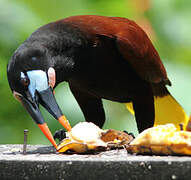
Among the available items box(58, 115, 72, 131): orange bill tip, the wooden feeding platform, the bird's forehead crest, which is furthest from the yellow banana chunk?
the bird's forehead crest

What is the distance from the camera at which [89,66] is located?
2.89 meters

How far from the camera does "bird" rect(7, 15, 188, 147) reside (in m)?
2.35

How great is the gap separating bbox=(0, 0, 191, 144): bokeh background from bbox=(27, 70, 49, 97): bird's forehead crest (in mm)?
1916

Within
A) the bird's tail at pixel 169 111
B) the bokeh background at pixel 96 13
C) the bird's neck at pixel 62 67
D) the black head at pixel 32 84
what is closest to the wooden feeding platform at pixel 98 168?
the black head at pixel 32 84

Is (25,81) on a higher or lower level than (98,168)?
higher

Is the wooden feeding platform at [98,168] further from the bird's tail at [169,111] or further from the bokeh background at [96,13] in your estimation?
the bokeh background at [96,13]

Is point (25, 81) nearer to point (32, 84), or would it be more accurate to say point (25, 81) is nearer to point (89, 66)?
point (32, 84)

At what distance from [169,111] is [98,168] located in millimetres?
1949

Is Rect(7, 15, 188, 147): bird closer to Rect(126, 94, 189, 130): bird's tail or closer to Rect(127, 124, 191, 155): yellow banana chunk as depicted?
Rect(126, 94, 189, 130): bird's tail

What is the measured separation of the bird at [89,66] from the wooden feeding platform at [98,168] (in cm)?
48

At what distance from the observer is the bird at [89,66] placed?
92.7 inches

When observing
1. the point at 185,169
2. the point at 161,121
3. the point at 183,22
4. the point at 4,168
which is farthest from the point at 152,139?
the point at 183,22

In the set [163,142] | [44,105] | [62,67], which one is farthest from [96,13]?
[163,142]

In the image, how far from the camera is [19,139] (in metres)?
4.40
